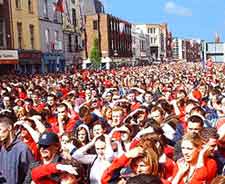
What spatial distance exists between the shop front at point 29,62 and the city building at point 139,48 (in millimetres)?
58726

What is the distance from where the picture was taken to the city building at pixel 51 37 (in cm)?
4809

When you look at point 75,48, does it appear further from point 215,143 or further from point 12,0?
point 215,143

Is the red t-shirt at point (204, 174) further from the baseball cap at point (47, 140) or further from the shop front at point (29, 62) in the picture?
the shop front at point (29, 62)

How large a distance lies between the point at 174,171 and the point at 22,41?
3886 cm

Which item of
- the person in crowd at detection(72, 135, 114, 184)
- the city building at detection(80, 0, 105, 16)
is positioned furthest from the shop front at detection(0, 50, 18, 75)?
the city building at detection(80, 0, 105, 16)

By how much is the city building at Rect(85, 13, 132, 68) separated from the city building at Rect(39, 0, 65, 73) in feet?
63.2

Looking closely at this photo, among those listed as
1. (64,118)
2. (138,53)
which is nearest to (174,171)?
(64,118)

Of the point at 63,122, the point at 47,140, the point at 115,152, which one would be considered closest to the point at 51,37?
the point at 63,122

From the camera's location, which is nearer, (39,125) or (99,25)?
(39,125)

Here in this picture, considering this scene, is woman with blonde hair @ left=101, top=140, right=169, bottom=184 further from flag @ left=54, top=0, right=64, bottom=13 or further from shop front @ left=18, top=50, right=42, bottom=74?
flag @ left=54, top=0, right=64, bottom=13

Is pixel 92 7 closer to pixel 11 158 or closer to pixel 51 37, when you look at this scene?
pixel 51 37

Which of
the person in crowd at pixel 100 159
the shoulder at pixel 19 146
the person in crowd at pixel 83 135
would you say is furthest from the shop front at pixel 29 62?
the person in crowd at pixel 100 159

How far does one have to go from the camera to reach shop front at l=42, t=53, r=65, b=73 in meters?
47.8

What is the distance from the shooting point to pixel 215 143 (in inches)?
231
